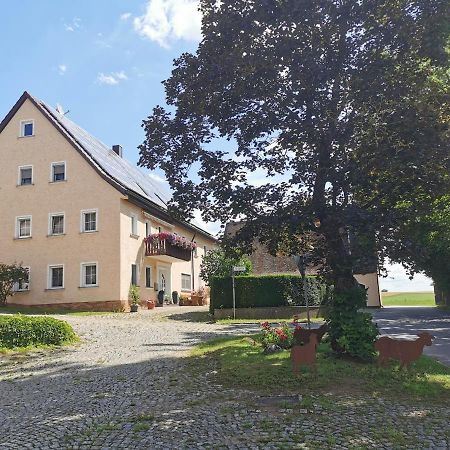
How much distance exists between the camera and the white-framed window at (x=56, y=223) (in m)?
27.6

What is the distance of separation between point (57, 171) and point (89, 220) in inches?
143

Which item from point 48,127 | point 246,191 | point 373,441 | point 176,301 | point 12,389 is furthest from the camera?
point 176,301

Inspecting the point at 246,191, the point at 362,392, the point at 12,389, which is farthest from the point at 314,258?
the point at 12,389

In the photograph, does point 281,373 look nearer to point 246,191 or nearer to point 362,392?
point 362,392

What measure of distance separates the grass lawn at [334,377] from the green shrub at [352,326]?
0.26 m

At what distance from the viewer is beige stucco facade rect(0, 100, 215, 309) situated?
86.5 feet

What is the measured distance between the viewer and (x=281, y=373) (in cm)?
866

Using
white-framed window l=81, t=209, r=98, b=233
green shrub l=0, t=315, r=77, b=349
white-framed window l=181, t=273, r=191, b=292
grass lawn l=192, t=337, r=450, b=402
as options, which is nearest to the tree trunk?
grass lawn l=192, t=337, r=450, b=402

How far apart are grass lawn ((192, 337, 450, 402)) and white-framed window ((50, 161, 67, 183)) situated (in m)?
20.5

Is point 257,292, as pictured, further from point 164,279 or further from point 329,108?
point 329,108

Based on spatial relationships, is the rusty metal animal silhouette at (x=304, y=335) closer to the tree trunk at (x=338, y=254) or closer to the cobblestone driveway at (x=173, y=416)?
the tree trunk at (x=338, y=254)

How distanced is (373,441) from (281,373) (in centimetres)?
324

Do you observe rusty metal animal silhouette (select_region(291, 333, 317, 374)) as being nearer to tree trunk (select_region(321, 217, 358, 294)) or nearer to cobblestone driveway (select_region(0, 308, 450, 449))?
cobblestone driveway (select_region(0, 308, 450, 449))

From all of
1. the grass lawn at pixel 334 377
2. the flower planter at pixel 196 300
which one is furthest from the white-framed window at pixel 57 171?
the grass lawn at pixel 334 377
